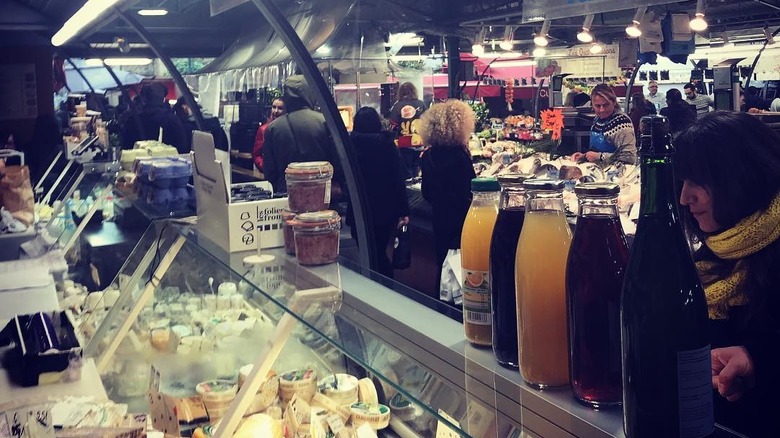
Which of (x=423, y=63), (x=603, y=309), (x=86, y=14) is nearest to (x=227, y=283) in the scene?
(x=603, y=309)

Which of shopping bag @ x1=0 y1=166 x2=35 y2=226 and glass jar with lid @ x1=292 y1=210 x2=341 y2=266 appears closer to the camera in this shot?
glass jar with lid @ x1=292 y1=210 x2=341 y2=266

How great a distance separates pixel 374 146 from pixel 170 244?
3079mm

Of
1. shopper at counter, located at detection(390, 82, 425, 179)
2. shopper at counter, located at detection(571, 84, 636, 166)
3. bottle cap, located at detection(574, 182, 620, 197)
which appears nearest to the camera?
bottle cap, located at detection(574, 182, 620, 197)

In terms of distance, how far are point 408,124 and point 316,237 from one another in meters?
8.21

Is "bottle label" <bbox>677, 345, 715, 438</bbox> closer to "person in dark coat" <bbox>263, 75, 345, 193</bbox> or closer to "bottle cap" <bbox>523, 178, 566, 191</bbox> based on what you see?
"bottle cap" <bbox>523, 178, 566, 191</bbox>

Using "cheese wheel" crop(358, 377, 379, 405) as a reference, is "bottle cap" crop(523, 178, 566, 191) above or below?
above

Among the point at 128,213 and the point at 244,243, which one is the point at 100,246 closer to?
the point at 128,213

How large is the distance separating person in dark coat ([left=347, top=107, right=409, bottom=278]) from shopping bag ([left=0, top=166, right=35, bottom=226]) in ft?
7.67

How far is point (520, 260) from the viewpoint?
1062 millimetres

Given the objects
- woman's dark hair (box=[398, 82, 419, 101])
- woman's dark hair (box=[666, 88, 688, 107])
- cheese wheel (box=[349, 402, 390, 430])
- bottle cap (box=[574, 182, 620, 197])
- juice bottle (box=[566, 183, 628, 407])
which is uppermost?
woman's dark hair (box=[398, 82, 419, 101])

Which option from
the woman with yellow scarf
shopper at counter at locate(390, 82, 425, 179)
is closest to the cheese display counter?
the woman with yellow scarf

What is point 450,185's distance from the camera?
17.5ft

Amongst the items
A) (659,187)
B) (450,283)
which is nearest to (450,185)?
(450,283)

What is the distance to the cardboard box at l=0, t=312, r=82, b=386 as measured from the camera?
241cm
